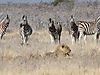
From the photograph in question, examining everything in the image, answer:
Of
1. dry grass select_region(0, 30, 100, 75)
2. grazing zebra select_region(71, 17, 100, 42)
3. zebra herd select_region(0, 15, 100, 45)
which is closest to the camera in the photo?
dry grass select_region(0, 30, 100, 75)

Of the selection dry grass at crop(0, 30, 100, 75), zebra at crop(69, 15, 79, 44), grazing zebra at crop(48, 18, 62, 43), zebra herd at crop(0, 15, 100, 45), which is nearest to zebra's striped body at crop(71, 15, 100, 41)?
zebra herd at crop(0, 15, 100, 45)

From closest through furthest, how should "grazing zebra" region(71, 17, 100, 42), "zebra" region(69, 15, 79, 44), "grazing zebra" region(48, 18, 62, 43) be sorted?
"grazing zebra" region(48, 18, 62, 43), "zebra" region(69, 15, 79, 44), "grazing zebra" region(71, 17, 100, 42)

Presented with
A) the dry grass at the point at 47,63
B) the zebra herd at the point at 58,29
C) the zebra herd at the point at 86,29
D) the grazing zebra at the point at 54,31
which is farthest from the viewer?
the zebra herd at the point at 86,29

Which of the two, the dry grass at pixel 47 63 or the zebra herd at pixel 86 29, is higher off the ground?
the dry grass at pixel 47 63

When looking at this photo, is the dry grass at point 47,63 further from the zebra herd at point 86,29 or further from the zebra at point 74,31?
the zebra herd at point 86,29

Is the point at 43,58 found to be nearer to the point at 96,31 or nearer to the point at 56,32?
the point at 56,32

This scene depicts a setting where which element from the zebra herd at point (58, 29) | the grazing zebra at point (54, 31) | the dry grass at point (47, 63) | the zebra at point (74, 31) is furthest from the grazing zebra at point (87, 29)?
the dry grass at point (47, 63)

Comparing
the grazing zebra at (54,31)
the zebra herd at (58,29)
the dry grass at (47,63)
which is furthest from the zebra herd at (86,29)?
the dry grass at (47,63)

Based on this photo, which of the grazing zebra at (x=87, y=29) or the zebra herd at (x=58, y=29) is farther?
Answer: the grazing zebra at (x=87, y=29)

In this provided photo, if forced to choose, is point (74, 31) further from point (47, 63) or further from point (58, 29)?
point (47, 63)

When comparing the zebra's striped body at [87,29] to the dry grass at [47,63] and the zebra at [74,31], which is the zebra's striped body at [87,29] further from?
the dry grass at [47,63]

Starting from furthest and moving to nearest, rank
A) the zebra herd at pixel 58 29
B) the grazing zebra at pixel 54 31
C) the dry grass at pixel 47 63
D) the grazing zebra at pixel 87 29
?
the grazing zebra at pixel 87 29
the grazing zebra at pixel 54 31
the zebra herd at pixel 58 29
the dry grass at pixel 47 63

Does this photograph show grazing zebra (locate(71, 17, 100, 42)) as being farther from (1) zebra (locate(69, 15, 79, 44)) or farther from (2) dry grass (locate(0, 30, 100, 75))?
(2) dry grass (locate(0, 30, 100, 75))

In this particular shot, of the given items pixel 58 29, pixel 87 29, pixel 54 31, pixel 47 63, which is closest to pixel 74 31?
pixel 58 29
